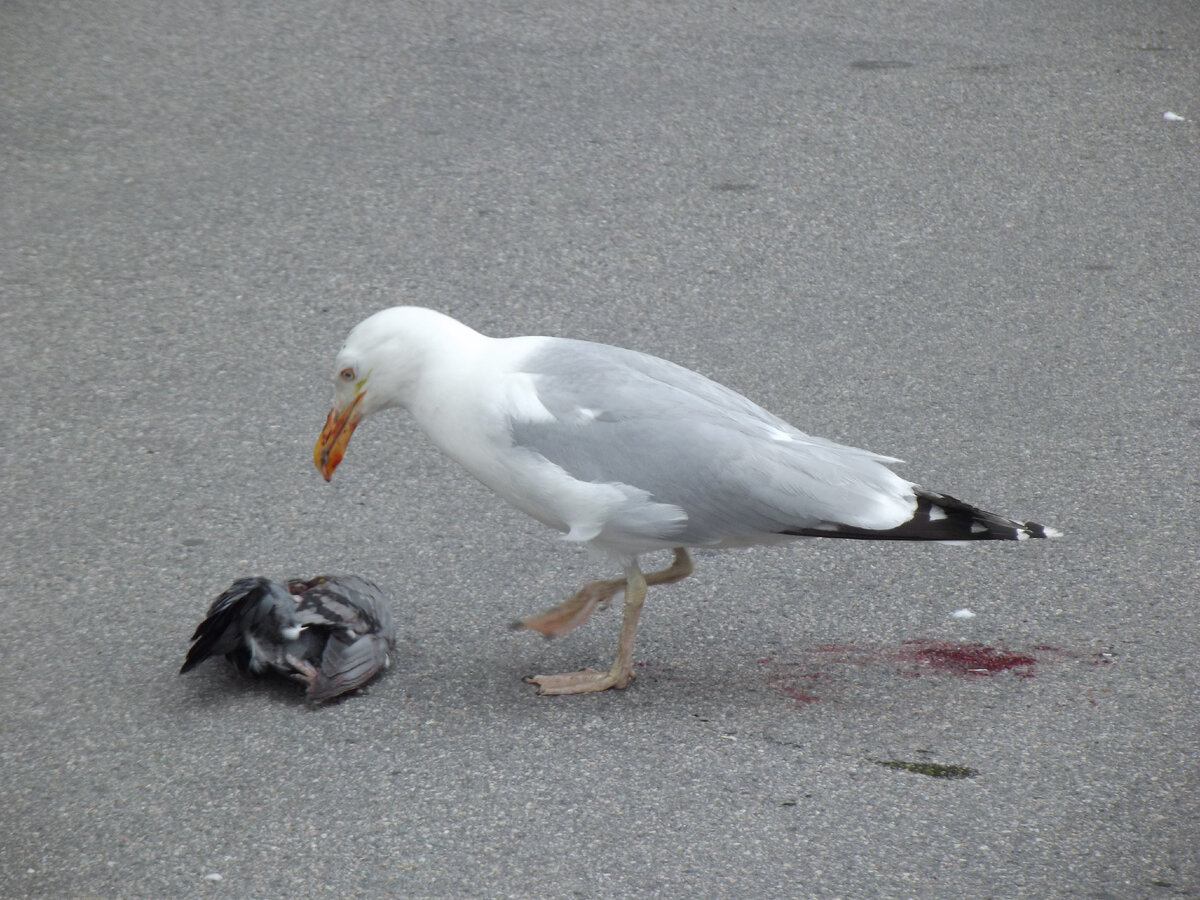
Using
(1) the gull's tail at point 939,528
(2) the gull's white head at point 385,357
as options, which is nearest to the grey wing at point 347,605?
(2) the gull's white head at point 385,357

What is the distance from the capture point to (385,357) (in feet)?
10.6

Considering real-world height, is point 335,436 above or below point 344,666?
above

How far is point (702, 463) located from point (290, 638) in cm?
109

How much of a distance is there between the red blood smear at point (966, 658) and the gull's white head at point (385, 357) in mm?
1455

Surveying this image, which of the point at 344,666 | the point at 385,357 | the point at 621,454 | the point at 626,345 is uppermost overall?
the point at 385,357

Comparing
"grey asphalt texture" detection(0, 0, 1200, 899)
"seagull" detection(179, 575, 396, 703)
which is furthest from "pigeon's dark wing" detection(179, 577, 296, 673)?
"grey asphalt texture" detection(0, 0, 1200, 899)

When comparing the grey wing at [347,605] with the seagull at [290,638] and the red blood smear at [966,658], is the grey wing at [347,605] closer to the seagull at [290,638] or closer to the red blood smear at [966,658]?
the seagull at [290,638]

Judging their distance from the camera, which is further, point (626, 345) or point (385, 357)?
point (626, 345)

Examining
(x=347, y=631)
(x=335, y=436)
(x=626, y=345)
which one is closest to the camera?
(x=347, y=631)

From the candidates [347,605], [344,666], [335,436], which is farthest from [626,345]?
[344,666]

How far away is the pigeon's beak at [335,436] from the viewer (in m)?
3.33

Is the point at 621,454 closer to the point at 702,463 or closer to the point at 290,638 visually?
→ the point at 702,463

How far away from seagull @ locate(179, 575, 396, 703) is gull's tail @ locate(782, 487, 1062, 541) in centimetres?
110

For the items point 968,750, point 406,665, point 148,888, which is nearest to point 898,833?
point 968,750
